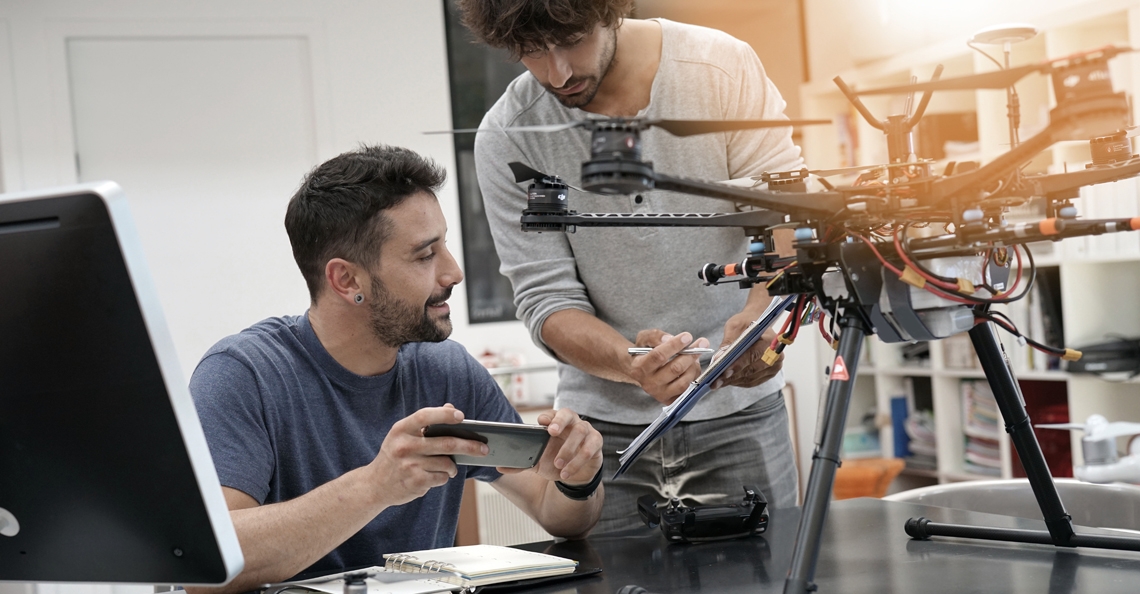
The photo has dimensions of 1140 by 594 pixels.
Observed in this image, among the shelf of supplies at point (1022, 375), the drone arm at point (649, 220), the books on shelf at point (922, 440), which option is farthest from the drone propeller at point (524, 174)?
the books on shelf at point (922, 440)

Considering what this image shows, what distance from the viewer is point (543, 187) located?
1.03m

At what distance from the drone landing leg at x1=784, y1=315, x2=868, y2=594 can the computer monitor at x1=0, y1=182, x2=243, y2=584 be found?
0.47 meters

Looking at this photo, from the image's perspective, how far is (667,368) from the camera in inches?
57.7

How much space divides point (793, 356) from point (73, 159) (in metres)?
3.20

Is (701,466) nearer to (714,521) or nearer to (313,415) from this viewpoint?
(714,521)

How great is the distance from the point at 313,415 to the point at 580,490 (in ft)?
1.42

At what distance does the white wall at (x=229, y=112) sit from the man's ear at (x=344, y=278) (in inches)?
106

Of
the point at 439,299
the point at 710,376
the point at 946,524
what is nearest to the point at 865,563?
the point at 946,524

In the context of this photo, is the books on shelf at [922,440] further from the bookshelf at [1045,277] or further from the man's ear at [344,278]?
the man's ear at [344,278]

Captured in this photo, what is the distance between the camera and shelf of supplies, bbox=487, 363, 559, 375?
4211 millimetres

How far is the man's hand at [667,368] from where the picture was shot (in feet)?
4.68

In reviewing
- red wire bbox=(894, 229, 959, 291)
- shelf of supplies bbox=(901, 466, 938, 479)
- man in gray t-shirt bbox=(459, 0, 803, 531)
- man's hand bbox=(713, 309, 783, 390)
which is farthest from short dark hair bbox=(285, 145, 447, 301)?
shelf of supplies bbox=(901, 466, 938, 479)

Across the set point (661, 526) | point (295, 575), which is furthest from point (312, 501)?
point (661, 526)

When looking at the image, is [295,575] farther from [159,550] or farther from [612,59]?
[612,59]
